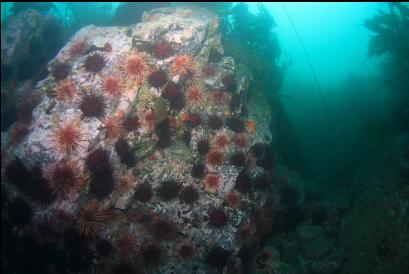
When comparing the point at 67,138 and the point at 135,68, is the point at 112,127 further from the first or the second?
the point at 135,68

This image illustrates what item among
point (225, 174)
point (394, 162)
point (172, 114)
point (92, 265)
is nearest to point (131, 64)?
point (172, 114)

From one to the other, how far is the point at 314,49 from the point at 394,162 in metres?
89.7

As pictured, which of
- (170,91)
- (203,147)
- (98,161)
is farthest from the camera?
(170,91)

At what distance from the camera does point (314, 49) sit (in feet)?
300

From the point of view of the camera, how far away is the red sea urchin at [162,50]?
1038cm

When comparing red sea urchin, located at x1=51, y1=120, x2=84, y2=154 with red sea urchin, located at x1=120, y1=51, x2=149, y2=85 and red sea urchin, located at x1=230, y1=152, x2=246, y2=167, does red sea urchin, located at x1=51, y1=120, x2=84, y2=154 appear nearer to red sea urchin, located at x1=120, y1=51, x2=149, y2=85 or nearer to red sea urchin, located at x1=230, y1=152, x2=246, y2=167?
red sea urchin, located at x1=120, y1=51, x2=149, y2=85

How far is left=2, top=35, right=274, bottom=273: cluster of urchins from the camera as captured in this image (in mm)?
8484

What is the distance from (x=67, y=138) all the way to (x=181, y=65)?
14.6 ft

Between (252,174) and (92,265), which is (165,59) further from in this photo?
(92,265)

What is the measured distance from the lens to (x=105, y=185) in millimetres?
8719

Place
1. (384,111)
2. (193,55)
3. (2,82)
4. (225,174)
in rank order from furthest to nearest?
(384,111) → (2,82) → (193,55) → (225,174)

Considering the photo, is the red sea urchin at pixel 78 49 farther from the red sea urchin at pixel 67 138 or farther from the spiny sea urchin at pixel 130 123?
the spiny sea urchin at pixel 130 123

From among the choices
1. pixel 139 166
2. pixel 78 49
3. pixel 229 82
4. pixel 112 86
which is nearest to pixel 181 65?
pixel 229 82

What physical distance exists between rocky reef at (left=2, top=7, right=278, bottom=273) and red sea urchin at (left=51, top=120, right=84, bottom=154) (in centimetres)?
3
